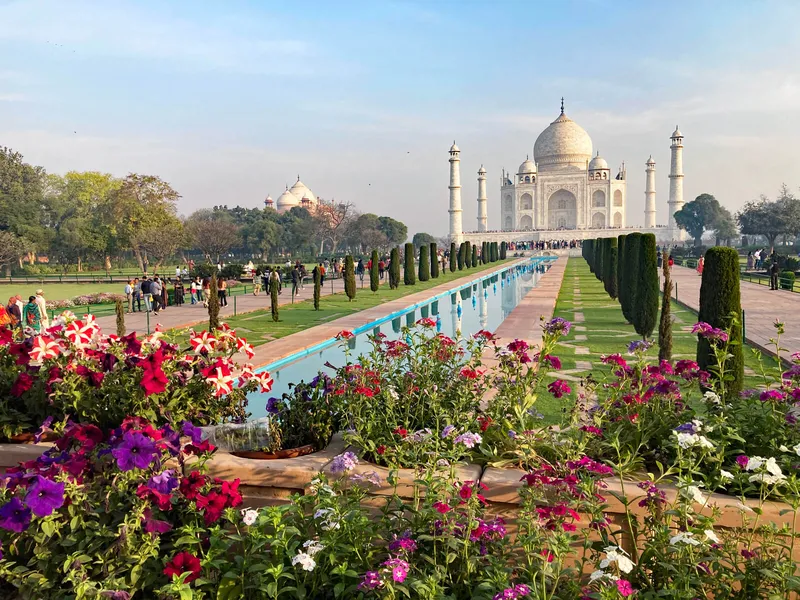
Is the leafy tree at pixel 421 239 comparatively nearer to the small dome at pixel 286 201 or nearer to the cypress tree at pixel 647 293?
the small dome at pixel 286 201

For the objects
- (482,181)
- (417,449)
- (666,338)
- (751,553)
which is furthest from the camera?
(482,181)

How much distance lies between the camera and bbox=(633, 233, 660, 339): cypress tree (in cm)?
1033

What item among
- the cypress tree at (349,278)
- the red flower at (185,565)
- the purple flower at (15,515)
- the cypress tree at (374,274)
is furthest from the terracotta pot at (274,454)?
the cypress tree at (374,274)

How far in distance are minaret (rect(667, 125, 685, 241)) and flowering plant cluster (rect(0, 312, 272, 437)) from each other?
2789 inches

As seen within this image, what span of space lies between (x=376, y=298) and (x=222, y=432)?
15.3m

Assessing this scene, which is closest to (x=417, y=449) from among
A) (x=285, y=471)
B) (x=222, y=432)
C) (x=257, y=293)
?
(x=285, y=471)

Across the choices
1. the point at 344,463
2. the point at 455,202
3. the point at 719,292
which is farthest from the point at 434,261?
the point at 455,202

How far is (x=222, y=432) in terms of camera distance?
3.09 m

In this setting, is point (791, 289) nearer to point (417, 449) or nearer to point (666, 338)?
point (666, 338)

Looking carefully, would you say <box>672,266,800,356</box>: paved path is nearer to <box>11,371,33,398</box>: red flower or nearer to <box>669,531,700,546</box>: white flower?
<box>669,531,700,546</box>: white flower

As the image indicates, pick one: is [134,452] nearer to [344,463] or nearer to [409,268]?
[344,463]

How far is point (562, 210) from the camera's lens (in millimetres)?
73625

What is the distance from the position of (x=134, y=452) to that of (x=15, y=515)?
1.29 ft

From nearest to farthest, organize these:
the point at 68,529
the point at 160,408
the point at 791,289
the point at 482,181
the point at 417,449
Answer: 1. the point at 68,529
2. the point at 417,449
3. the point at 160,408
4. the point at 791,289
5. the point at 482,181
